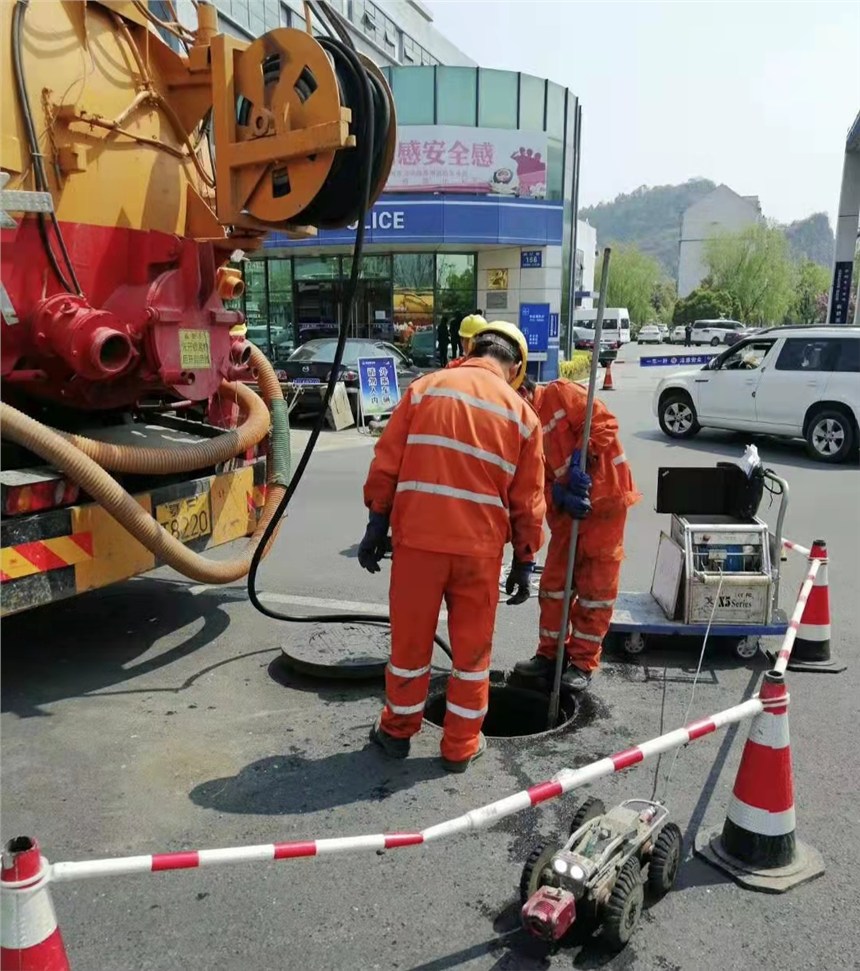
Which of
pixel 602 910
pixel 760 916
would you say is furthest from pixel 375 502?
pixel 760 916

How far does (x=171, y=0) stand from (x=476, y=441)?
131 inches

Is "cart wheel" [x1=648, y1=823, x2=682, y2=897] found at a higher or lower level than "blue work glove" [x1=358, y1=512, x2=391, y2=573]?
lower

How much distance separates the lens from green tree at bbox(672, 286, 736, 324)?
2648 inches

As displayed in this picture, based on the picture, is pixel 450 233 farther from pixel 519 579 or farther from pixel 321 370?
pixel 519 579

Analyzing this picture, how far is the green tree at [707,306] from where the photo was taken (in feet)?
221

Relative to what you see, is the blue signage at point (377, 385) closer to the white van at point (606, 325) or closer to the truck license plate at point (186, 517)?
the truck license plate at point (186, 517)

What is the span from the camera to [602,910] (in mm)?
2434

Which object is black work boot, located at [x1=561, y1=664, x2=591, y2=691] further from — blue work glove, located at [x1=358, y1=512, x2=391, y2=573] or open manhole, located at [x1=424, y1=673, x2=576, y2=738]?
blue work glove, located at [x1=358, y1=512, x2=391, y2=573]

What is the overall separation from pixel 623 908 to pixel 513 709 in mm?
1927

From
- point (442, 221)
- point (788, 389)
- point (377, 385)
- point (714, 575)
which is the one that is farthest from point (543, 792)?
point (442, 221)

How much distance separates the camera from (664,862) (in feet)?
8.74

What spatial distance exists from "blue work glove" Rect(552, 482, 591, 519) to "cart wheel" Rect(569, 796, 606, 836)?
1387 mm

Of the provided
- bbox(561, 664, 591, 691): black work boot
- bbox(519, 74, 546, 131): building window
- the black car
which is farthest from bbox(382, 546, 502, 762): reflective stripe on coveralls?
bbox(519, 74, 546, 131): building window

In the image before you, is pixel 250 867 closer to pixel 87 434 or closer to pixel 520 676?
pixel 520 676
